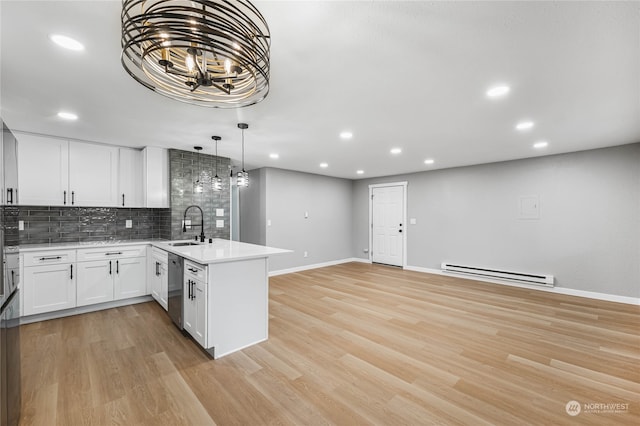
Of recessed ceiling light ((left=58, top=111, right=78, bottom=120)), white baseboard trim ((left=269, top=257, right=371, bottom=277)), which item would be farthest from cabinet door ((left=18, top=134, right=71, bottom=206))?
white baseboard trim ((left=269, top=257, right=371, bottom=277))

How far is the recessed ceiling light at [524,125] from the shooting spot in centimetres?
316

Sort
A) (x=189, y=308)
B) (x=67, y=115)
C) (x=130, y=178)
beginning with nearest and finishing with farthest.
→ (x=189, y=308), (x=67, y=115), (x=130, y=178)

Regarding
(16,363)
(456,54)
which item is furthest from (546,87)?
(16,363)

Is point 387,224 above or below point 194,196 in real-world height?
below

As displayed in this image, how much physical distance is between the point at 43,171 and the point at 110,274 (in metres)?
1.64

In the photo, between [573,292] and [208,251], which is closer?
[208,251]

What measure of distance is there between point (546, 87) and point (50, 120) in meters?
5.06

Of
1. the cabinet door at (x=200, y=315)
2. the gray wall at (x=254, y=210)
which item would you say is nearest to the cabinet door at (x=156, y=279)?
the cabinet door at (x=200, y=315)

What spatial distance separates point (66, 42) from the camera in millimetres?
1713

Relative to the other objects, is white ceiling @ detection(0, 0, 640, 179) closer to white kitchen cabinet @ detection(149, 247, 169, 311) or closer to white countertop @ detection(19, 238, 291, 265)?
white countertop @ detection(19, 238, 291, 265)

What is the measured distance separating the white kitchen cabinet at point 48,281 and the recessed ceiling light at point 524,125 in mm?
5870

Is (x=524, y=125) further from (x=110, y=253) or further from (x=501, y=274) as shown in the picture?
(x=110, y=253)

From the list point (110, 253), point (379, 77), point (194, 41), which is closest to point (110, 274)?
point (110, 253)

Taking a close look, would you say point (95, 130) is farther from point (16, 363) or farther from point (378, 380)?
point (378, 380)
